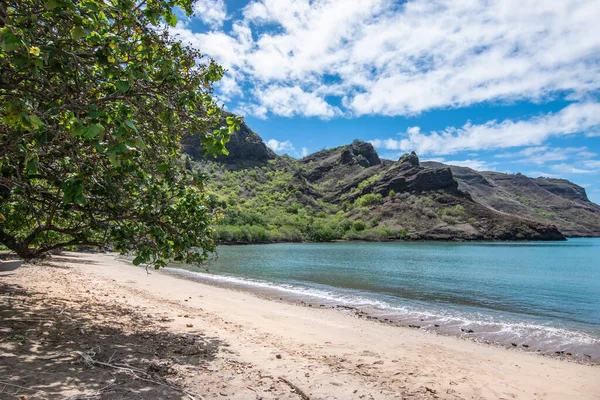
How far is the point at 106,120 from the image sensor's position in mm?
3830

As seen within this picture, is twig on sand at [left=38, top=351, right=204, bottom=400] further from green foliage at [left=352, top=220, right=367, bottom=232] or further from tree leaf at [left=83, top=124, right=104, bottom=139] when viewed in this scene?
green foliage at [left=352, top=220, right=367, bottom=232]

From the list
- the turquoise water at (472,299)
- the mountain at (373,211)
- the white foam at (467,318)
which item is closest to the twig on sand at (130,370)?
the turquoise water at (472,299)

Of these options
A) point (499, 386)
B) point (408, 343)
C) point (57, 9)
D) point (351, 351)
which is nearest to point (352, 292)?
point (408, 343)

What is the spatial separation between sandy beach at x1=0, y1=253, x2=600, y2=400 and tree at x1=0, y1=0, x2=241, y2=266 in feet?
Answer: 5.90

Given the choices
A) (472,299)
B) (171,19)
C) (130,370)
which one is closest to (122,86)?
(171,19)

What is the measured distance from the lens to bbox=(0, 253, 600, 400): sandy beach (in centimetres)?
532

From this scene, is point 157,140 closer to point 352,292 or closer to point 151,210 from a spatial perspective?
point 151,210

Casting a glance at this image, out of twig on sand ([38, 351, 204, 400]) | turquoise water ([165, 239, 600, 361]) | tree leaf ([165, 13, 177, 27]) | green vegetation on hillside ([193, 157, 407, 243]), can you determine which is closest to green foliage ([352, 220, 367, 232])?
green vegetation on hillside ([193, 157, 407, 243])

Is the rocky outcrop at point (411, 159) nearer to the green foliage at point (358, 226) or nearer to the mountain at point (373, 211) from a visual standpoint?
the mountain at point (373, 211)

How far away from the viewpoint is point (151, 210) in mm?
7660

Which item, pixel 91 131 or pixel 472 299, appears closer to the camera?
pixel 91 131

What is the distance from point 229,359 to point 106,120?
5.11 m

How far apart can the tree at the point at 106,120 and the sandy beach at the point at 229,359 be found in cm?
180

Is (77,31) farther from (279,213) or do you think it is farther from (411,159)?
(411,159)
